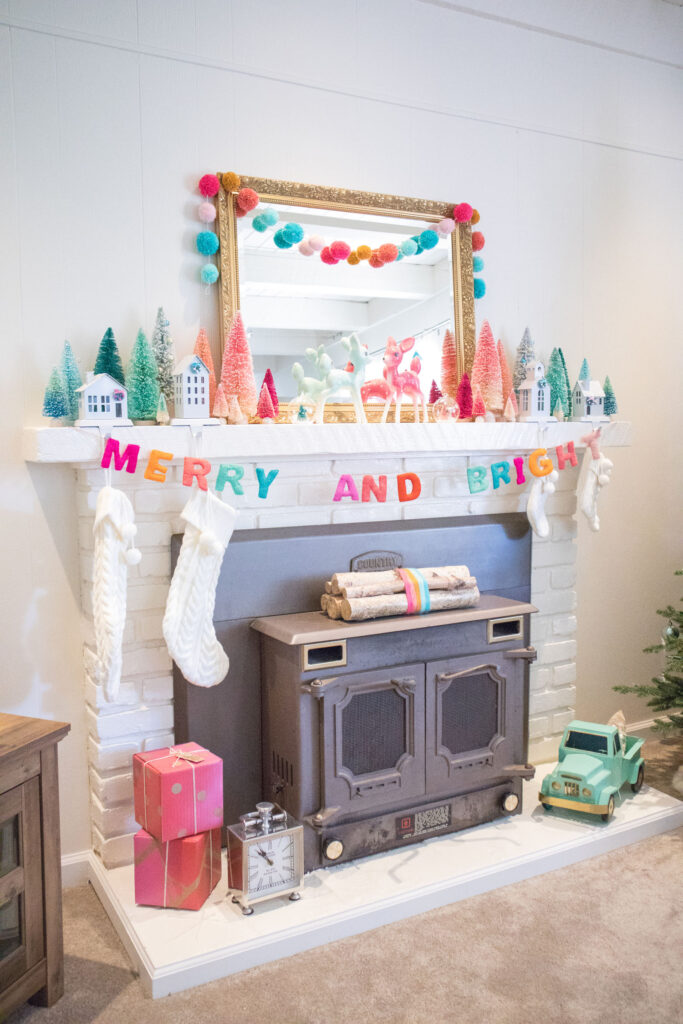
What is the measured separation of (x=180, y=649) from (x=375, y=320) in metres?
1.23

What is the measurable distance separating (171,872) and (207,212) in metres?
1.86

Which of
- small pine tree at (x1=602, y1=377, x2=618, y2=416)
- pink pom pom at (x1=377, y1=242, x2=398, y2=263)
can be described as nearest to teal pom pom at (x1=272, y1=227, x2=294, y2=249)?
pink pom pom at (x1=377, y1=242, x2=398, y2=263)

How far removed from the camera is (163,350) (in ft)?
7.75

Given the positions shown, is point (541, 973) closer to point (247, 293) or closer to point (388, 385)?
point (388, 385)

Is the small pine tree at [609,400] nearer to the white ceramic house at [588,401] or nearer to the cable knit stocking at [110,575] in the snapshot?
the white ceramic house at [588,401]

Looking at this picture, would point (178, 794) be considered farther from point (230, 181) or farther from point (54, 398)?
point (230, 181)

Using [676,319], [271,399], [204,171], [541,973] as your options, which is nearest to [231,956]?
[541,973]

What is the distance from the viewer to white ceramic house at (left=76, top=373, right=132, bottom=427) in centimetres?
Result: 220

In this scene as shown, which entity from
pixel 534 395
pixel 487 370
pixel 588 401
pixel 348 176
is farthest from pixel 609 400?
pixel 348 176

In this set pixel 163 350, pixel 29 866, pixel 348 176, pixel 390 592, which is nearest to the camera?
pixel 29 866

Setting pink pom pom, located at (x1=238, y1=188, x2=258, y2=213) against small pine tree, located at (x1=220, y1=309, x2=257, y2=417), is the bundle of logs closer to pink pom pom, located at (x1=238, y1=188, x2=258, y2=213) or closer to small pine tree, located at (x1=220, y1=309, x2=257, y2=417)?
small pine tree, located at (x1=220, y1=309, x2=257, y2=417)

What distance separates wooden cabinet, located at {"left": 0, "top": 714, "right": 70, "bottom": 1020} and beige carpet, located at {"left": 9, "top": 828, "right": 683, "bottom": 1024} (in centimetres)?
12

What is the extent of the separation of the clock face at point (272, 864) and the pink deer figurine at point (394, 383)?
4.30 feet

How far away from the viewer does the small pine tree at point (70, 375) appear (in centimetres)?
224
